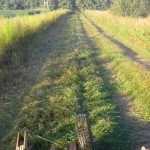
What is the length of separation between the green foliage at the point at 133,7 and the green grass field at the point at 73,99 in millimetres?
26675

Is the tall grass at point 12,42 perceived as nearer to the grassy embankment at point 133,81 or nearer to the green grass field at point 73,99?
the green grass field at point 73,99

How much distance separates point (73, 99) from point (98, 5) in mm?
63997

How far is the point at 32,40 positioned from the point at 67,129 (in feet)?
36.6

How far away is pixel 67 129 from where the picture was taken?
7375mm

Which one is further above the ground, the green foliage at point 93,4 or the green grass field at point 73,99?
the green grass field at point 73,99

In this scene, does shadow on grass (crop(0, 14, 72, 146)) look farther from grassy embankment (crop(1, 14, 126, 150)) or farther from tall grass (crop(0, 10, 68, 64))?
tall grass (crop(0, 10, 68, 64))

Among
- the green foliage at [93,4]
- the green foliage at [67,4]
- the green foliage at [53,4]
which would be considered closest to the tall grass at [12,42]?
the green foliage at [93,4]

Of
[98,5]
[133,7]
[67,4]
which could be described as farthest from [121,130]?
[67,4]

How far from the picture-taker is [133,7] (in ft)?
138

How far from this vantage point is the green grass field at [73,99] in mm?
7133

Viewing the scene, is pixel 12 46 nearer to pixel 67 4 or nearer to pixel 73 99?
pixel 73 99

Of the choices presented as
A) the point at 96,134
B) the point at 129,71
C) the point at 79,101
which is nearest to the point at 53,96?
the point at 79,101

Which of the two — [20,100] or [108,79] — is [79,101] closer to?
[20,100]

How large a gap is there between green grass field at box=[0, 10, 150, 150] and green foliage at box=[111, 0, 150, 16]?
26.7 meters
